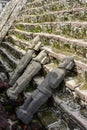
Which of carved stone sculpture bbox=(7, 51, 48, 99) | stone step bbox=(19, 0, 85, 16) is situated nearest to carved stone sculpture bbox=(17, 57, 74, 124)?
carved stone sculpture bbox=(7, 51, 48, 99)

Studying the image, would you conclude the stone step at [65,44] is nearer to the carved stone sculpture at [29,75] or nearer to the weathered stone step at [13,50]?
the carved stone sculpture at [29,75]

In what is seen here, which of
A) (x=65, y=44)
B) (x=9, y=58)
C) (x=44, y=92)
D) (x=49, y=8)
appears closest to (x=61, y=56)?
(x=65, y=44)

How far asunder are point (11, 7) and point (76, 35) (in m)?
4.55

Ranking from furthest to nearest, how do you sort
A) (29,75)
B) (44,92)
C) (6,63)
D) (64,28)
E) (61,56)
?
(6,63)
(64,28)
(29,75)
(61,56)
(44,92)

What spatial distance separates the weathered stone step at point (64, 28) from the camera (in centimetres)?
409

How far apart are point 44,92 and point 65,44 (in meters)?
1.02

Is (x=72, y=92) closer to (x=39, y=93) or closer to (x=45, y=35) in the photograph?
(x=39, y=93)

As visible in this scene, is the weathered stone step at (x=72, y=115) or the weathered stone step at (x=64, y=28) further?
the weathered stone step at (x=64, y=28)

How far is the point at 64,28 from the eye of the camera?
15.4ft

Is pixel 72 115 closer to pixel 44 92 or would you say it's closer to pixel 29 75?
pixel 44 92

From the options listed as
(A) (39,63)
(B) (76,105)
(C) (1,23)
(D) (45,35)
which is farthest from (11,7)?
(B) (76,105)

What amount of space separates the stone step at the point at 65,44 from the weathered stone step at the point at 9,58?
3.17 feet

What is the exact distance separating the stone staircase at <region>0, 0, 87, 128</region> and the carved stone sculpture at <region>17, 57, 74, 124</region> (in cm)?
12

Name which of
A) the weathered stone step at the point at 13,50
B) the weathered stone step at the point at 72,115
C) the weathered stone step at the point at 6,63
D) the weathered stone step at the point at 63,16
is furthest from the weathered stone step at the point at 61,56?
the weathered stone step at the point at 6,63
